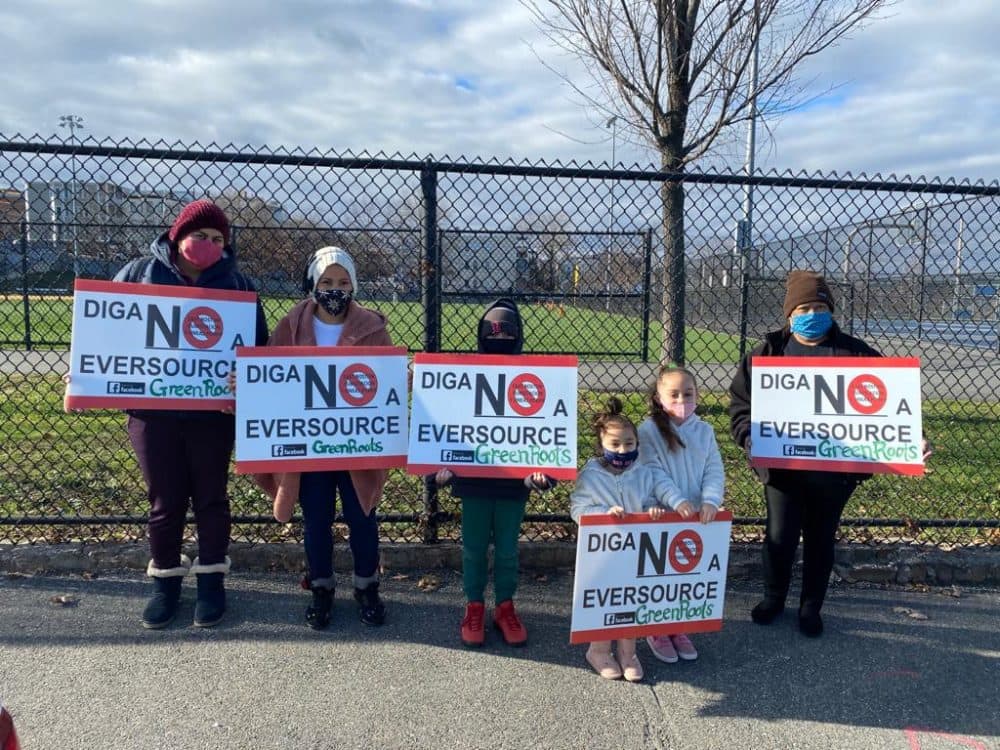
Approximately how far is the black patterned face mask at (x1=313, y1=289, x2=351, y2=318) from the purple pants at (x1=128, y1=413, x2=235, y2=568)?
0.76m

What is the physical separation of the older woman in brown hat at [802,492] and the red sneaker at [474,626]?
151cm

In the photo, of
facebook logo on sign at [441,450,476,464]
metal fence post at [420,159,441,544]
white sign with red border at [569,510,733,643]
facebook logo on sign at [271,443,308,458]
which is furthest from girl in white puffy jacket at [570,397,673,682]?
facebook logo on sign at [271,443,308,458]

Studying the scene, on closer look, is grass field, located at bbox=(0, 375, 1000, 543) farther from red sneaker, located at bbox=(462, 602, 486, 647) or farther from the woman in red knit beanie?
red sneaker, located at bbox=(462, 602, 486, 647)

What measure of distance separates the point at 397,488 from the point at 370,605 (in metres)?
1.69

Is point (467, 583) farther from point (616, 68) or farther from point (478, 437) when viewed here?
point (616, 68)

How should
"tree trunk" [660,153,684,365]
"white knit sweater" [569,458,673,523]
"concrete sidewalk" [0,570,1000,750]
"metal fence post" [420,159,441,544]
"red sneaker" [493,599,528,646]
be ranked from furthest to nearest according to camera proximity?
"tree trunk" [660,153,684,365]
"metal fence post" [420,159,441,544]
"red sneaker" [493,599,528,646]
"white knit sweater" [569,458,673,523]
"concrete sidewalk" [0,570,1000,750]

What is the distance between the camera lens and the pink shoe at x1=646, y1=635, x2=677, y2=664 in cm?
335

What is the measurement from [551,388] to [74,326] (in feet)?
7.62

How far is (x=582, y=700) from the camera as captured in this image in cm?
304

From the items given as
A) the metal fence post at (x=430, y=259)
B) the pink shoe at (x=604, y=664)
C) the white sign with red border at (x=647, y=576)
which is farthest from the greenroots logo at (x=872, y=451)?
the metal fence post at (x=430, y=259)

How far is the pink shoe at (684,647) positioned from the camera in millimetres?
3385

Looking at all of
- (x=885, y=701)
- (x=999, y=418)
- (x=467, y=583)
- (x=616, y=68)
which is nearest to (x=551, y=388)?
(x=467, y=583)

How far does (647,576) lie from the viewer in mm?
3232

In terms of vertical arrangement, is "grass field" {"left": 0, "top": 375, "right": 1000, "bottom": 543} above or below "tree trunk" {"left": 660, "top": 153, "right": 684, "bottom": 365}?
below
